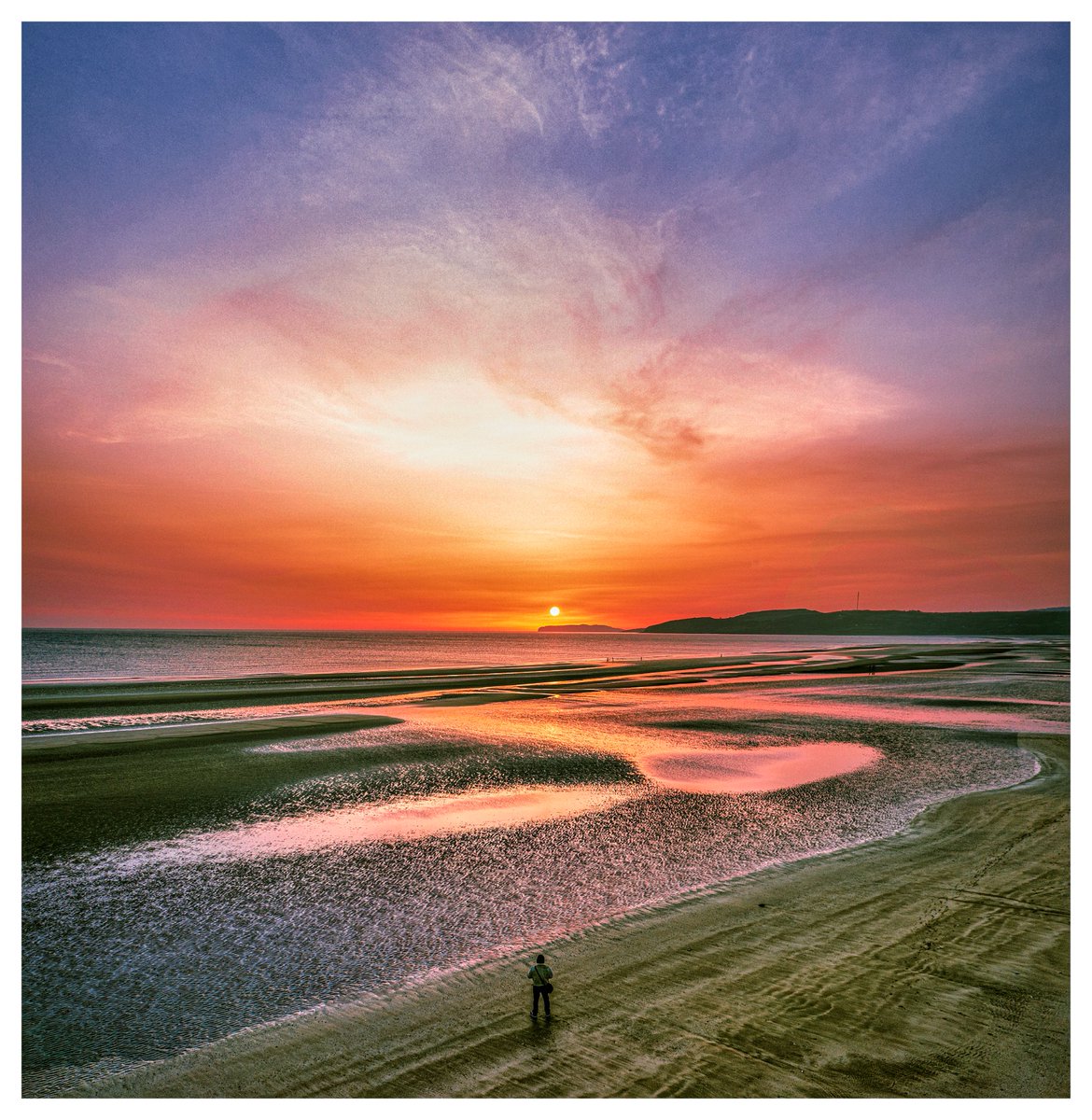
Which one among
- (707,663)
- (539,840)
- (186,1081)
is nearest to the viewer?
(186,1081)

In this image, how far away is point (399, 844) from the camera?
52.1 ft

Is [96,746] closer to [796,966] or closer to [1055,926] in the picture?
[796,966]

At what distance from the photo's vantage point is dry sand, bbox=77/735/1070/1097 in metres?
7.30

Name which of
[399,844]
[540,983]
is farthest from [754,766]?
[540,983]

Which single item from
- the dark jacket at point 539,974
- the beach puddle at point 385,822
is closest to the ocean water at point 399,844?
the beach puddle at point 385,822

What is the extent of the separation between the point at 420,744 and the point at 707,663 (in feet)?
228

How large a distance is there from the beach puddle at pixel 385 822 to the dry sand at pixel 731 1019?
7.21 metres

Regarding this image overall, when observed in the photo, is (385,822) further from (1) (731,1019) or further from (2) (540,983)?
(1) (731,1019)

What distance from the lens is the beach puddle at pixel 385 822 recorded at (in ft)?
50.5

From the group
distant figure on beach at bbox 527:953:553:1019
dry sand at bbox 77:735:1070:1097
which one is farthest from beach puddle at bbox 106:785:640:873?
distant figure on beach at bbox 527:953:553:1019

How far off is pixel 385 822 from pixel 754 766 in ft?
46.3

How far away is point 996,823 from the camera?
16.6 m
